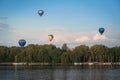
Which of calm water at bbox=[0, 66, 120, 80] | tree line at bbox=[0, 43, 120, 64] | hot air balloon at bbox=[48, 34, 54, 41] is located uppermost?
hot air balloon at bbox=[48, 34, 54, 41]

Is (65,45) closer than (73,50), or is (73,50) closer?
(73,50)

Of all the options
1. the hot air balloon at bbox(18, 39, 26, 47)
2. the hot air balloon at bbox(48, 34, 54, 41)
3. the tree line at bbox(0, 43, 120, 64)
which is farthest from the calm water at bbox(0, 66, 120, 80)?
the tree line at bbox(0, 43, 120, 64)

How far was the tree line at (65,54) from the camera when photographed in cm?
13425

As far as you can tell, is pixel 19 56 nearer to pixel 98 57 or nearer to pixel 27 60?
pixel 27 60

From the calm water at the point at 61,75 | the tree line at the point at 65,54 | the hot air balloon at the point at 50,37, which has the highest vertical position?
the hot air balloon at the point at 50,37

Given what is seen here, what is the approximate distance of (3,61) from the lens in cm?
14175

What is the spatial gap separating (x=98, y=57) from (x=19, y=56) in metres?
27.6

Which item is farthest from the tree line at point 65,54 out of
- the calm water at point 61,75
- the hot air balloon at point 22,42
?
the calm water at point 61,75

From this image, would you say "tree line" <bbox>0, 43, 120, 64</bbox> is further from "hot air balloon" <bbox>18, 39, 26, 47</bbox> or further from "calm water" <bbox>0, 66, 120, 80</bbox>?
"calm water" <bbox>0, 66, 120, 80</bbox>

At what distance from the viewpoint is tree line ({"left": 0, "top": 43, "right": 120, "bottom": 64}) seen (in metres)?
134

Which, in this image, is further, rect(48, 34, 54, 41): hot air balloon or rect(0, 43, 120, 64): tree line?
rect(0, 43, 120, 64): tree line

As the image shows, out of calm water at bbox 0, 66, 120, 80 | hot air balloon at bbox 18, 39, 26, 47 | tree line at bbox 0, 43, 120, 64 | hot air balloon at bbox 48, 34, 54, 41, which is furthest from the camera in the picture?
tree line at bbox 0, 43, 120, 64

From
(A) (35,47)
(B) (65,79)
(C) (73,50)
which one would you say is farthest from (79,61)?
(B) (65,79)

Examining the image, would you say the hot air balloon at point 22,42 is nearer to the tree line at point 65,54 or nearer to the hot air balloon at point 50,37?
the hot air balloon at point 50,37
